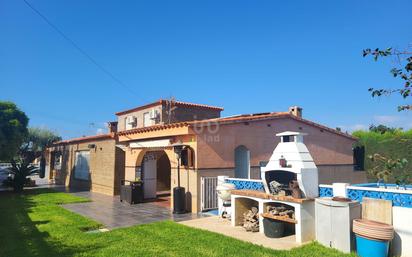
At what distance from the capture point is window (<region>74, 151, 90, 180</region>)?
27981mm

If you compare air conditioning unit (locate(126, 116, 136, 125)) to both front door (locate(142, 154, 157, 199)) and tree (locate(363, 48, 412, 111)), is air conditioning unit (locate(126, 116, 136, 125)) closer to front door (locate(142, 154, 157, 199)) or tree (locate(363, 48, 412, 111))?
front door (locate(142, 154, 157, 199))

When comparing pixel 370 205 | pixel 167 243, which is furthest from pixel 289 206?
pixel 167 243

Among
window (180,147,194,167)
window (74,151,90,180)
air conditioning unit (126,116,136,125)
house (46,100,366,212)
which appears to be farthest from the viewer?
air conditioning unit (126,116,136,125)

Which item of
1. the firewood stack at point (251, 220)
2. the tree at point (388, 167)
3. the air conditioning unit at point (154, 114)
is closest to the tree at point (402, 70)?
the tree at point (388, 167)

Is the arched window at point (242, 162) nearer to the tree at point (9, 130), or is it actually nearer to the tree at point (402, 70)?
the tree at point (402, 70)

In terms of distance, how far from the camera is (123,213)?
50.8ft

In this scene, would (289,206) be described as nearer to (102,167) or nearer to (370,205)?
(370,205)

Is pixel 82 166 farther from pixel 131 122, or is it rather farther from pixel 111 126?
pixel 131 122

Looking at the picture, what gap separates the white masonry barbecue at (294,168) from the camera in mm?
10211

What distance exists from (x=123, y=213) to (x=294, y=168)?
31.1 feet

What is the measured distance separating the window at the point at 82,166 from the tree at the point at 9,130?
552 centimetres

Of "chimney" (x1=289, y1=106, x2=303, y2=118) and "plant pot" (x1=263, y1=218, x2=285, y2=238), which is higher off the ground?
"chimney" (x1=289, y1=106, x2=303, y2=118)

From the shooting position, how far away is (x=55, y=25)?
14266 mm

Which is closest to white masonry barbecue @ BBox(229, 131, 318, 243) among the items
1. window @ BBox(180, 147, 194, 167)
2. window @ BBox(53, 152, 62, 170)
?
window @ BBox(180, 147, 194, 167)
